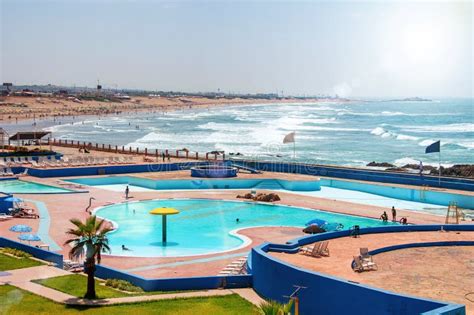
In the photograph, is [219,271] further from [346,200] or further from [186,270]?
[346,200]

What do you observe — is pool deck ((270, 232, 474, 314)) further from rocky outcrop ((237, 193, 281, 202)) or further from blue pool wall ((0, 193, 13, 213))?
blue pool wall ((0, 193, 13, 213))

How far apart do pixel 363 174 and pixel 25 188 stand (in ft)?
62.4

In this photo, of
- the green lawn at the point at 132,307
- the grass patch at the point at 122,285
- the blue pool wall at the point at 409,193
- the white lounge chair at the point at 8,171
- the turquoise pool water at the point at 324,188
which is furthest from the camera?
the white lounge chair at the point at 8,171

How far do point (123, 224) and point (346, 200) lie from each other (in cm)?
1261

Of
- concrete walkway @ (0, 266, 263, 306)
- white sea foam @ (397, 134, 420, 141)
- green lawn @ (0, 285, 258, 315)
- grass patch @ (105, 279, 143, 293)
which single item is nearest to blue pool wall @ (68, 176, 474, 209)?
concrete walkway @ (0, 266, 263, 306)

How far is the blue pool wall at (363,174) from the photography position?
3522 cm

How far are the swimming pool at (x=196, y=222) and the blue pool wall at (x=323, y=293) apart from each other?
5855mm

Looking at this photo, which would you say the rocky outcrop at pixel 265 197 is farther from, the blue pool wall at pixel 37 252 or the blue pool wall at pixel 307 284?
the blue pool wall at pixel 37 252

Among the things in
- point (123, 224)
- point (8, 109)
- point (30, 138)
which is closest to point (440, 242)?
point (123, 224)

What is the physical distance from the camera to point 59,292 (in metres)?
16.8

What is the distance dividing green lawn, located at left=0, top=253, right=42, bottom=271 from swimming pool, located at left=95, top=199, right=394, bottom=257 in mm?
3500

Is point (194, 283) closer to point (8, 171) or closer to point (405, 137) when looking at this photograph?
point (8, 171)

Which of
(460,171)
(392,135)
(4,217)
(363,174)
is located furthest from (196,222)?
(392,135)

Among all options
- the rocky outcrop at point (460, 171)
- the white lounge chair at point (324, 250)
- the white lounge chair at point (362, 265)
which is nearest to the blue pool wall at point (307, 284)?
the white lounge chair at point (324, 250)
